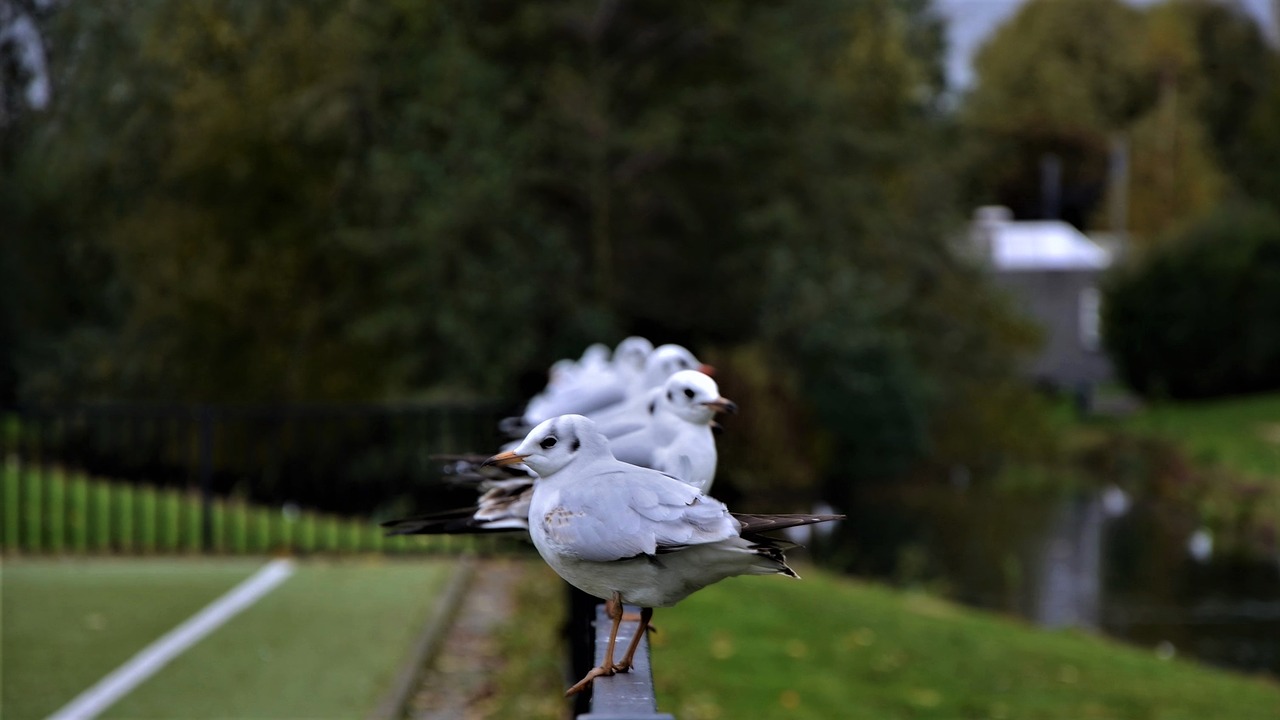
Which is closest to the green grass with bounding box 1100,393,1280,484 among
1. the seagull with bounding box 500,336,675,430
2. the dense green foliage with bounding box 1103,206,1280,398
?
the dense green foliage with bounding box 1103,206,1280,398

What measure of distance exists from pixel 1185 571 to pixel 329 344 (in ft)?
43.4

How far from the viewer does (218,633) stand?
9.36 m

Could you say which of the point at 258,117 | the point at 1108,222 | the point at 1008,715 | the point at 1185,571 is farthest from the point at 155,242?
the point at 1108,222

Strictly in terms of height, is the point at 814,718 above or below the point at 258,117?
below

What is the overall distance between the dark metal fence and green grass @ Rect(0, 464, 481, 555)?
48mm

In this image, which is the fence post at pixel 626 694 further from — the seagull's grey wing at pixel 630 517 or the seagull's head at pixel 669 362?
the seagull's head at pixel 669 362

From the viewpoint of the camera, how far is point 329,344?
25219mm

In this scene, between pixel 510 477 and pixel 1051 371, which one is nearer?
pixel 510 477

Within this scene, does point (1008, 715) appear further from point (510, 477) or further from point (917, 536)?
point (917, 536)

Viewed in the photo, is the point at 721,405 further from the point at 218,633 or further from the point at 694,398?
the point at 218,633

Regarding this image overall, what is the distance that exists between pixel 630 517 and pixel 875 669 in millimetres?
7411

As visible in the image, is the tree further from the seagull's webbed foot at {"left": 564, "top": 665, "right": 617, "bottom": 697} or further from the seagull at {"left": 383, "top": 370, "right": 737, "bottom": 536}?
the seagull's webbed foot at {"left": 564, "top": 665, "right": 617, "bottom": 697}

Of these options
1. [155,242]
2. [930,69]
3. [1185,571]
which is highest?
[930,69]

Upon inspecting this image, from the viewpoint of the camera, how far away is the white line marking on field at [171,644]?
301 inches
